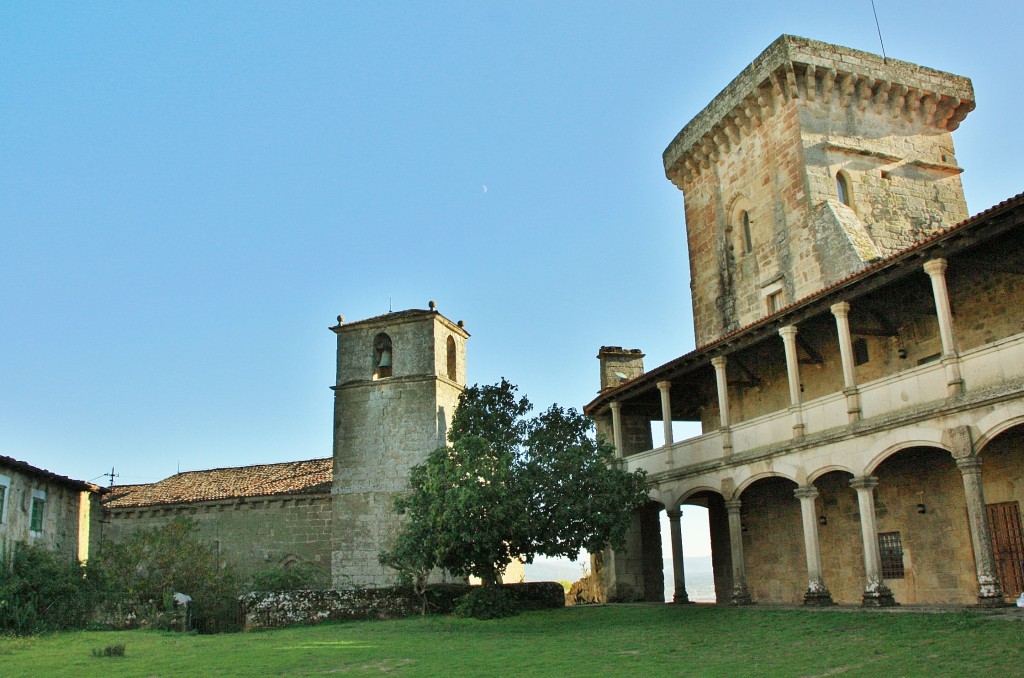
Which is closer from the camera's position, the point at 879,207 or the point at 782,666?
the point at 782,666

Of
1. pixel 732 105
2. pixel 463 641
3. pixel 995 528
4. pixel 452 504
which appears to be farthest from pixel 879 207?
pixel 463 641

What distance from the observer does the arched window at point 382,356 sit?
111 ft

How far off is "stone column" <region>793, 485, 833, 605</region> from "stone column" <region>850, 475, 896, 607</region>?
49.9 inches

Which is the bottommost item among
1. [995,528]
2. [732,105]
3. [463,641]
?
[463,641]

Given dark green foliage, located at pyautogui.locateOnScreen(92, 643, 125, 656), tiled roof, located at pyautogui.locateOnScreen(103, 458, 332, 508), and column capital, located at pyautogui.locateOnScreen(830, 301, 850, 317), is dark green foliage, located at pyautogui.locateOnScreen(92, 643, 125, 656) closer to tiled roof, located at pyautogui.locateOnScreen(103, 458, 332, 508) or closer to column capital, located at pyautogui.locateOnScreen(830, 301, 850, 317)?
column capital, located at pyautogui.locateOnScreen(830, 301, 850, 317)

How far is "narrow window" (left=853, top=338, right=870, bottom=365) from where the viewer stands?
68.7 feet

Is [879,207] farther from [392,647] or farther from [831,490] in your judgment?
[392,647]

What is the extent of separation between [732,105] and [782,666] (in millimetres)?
20017

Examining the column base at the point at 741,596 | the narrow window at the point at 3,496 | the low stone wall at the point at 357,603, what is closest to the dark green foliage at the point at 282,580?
the low stone wall at the point at 357,603

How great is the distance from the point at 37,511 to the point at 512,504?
14898 mm

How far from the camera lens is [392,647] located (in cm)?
1590

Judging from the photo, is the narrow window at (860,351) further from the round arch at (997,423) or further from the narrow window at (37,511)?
the narrow window at (37,511)

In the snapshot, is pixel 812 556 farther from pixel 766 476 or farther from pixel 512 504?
pixel 512 504

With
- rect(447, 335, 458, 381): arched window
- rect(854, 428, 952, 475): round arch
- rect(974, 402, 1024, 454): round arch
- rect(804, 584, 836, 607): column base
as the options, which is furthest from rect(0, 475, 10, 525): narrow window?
rect(974, 402, 1024, 454): round arch
